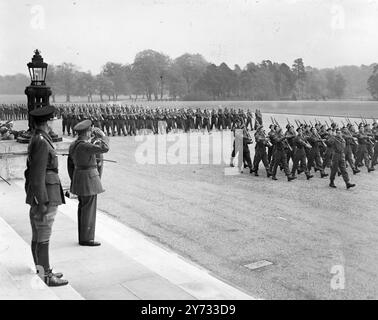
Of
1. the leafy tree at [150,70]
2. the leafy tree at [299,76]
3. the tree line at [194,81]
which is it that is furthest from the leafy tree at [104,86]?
the leafy tree at [299,76]

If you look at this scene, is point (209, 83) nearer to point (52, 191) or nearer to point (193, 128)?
point (193, 128)

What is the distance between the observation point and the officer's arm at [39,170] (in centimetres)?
473

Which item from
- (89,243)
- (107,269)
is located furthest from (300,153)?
(107,269)

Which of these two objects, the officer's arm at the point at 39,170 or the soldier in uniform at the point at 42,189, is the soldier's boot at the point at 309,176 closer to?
the soldier in uniform at the point at 42,189

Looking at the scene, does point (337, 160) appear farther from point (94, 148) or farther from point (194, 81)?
point (194, 81)

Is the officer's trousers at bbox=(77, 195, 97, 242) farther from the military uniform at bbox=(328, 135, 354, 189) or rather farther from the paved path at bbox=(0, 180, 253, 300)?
the military uniform at bbox=(328, 135, 354, 189)

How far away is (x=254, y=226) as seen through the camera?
7.80 meters

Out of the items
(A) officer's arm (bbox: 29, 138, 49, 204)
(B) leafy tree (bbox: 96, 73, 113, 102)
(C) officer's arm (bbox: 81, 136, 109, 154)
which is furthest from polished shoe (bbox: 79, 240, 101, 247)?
(B) leafy tree (bbox: 96, 73, 113, 102)

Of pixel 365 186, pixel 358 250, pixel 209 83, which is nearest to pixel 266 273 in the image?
pixel 358 250

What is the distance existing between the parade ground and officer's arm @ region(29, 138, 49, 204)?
0.98 metres

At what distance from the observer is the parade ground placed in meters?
5.52

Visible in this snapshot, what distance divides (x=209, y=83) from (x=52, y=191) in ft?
Answer: 205

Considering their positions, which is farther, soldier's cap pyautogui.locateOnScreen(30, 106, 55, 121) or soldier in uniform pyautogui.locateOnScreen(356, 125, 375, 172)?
soldier in uniform pyautogui.locateOnScreen(356, 125, 375, 172)

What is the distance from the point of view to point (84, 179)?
6129 millimetres
